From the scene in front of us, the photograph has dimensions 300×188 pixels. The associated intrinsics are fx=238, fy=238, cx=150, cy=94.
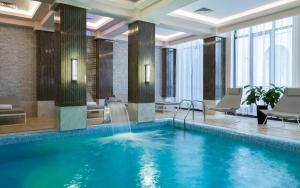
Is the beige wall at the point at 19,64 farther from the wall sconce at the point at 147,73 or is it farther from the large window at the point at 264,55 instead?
the large window at the point at 264,55

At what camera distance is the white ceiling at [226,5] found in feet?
21.3

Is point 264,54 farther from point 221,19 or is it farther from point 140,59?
point 140,59

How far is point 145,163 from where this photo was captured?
397cm

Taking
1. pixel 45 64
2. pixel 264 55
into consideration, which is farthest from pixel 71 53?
pixel 264 55

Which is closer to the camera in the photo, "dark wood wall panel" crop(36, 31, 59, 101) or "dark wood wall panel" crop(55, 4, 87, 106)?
"dark wood wall panel" crop(55, 4, 87, 106)

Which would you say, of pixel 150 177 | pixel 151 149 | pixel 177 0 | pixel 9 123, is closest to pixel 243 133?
pixel 151 149

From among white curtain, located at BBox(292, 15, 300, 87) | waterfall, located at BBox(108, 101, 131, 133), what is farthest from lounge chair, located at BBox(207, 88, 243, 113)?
waterfall, located at BBox(108, 101, 131, 133)

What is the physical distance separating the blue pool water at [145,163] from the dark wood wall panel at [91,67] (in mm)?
4358

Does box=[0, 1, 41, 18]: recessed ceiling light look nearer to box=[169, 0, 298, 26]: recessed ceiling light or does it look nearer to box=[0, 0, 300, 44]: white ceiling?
box=[0, 0, 300, 44]: white ceiling

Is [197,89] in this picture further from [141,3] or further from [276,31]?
[141,3]

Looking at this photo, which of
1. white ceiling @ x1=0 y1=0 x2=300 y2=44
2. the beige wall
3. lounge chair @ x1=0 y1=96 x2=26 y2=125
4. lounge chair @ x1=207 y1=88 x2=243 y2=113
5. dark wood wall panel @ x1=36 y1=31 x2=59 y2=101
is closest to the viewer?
white ceiling @ x1=0 y1=0 x2=300 y2=44

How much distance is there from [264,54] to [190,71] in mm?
3718

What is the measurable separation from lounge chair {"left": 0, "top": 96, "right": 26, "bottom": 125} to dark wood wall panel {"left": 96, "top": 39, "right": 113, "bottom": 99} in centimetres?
311

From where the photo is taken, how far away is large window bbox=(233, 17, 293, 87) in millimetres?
7496
